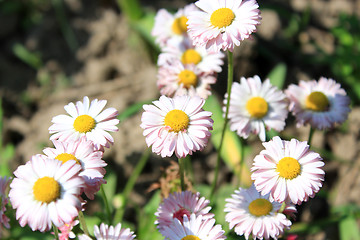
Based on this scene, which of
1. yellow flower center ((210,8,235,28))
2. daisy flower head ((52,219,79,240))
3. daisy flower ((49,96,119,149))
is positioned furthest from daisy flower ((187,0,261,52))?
daisy flower head ((52,219,79,240))

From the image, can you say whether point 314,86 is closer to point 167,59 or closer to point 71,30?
point 167,59

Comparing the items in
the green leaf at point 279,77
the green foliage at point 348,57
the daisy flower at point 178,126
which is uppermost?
the green foliage at point 348,57

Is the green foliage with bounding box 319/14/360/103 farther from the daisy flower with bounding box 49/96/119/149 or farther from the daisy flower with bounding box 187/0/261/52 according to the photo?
the daisy flower with bounding box 49/96/119/149

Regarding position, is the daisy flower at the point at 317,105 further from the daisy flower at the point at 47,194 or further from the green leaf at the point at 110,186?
the green leaf at the point at 110,186

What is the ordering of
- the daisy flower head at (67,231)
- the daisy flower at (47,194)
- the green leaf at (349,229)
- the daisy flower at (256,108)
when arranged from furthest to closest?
1. the green leaf at (349,229)
2. the daisy flower at (256,108)
3. the daisy flower head at (67,231)
4. the daisy flower at (47,194)

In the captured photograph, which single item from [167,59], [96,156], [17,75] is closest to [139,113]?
[167,59]

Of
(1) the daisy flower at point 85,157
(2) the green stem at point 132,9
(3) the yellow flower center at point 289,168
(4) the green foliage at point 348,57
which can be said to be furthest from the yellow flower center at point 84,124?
(4) the green foliage at point 348,57

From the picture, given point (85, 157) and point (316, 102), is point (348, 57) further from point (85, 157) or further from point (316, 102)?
point (85, 157)
